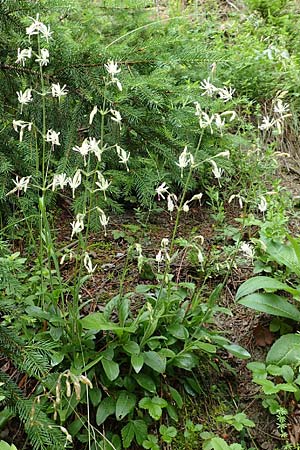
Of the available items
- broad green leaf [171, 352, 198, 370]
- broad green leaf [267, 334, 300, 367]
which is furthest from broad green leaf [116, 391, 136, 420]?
broad green leaf [267, 334, 300, 367]

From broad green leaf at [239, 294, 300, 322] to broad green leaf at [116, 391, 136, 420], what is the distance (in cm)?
68

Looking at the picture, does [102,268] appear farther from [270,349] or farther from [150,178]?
[270,349]

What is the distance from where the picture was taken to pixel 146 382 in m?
2.04

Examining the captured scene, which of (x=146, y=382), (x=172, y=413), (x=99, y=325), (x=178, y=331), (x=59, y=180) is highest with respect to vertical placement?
(x=59, y=180)

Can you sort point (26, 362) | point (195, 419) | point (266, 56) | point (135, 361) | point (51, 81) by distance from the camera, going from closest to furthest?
1. point (26, 362)
2. point (135, 361)
3. point (195, 419)
4. point (51, 81)
5. point (266, 56)

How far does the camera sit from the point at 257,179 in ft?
11.2

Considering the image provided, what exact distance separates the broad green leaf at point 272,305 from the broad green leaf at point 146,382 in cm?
59

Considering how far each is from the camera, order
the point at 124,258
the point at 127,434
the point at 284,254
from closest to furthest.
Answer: the point at 127,434, the point at 284,254, the point at 124,258

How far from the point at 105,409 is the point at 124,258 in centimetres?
99

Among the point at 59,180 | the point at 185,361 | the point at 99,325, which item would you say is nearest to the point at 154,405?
the point at 185,361

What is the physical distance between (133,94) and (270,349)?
1352 mm

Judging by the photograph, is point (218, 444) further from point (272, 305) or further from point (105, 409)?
point (272, 305)

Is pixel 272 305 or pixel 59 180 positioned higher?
pixel 59 180

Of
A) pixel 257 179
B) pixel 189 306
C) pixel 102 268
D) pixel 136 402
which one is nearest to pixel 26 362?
pixel 136 402
